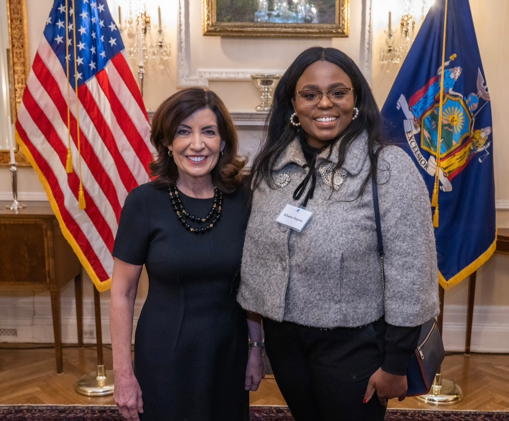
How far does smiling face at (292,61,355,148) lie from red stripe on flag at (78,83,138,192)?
1.56 m

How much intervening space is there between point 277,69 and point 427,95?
1.08 m

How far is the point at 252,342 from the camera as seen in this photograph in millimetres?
1723

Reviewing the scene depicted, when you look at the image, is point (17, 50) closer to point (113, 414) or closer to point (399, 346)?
point (113, 414)

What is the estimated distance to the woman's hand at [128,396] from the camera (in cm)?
157

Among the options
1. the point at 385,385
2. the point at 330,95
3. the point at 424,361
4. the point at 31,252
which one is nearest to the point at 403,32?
the point at 330,95

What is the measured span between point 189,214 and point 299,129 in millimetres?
447

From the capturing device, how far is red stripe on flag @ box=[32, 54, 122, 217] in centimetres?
271

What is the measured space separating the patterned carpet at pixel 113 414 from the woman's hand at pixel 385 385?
4.57 feet

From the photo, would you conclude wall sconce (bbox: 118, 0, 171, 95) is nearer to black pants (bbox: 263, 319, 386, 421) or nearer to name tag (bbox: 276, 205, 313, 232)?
name tag (bbox: 276, 205, 313, 232)

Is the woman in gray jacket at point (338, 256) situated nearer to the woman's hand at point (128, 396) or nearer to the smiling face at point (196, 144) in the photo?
the smiling face at point (196, 144)

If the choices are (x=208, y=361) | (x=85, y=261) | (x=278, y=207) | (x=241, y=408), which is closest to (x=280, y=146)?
(x=278, y=207)

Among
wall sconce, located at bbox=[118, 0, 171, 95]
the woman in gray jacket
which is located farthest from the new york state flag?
wall sconce, located at bbox=[118, 0, 171, 95]

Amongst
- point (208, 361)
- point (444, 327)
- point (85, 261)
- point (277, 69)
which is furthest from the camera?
point (444, 327)

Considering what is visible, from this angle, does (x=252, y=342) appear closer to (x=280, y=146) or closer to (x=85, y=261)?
(x=280, y=146)
